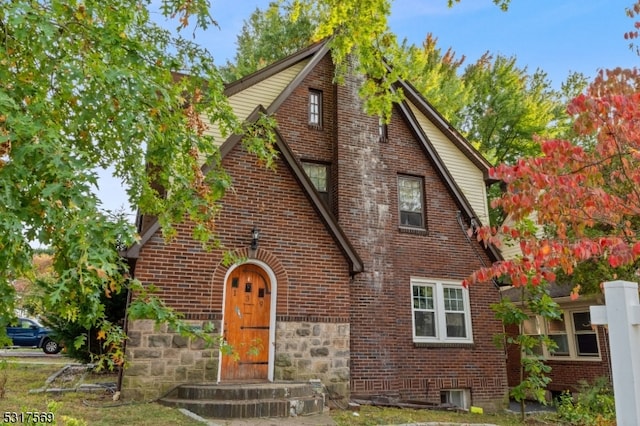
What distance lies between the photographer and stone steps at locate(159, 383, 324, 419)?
7574mm

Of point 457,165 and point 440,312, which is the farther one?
point 457,165

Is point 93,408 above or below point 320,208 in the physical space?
below

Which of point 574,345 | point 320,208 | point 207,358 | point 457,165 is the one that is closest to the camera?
point 207,358

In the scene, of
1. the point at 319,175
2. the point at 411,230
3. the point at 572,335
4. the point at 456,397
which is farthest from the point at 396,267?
the point at 572,335

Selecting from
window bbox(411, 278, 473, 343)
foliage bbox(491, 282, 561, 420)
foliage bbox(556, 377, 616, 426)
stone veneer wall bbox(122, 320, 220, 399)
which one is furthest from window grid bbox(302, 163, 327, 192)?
foliage bbox(556, 377, 616, 426)

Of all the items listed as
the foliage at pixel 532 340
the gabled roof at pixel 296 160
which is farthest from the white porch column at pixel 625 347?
the gabled roof at pixel 296 160

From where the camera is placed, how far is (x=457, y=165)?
48.1 ft

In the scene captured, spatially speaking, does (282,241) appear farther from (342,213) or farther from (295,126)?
(295,126)

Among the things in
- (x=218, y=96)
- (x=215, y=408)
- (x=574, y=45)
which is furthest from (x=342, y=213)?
(x=574, y=45)

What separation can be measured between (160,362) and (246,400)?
1.73 m

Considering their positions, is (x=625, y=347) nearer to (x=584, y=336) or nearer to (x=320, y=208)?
(x=320, y=208)

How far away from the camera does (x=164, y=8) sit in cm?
537

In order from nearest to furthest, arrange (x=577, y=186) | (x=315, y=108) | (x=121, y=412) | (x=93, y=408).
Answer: (x=577, y=186) < (x=121, y=412) < (x=93, y=408) < (x=315, y=108)

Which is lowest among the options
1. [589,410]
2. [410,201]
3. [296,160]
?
[589,410]
